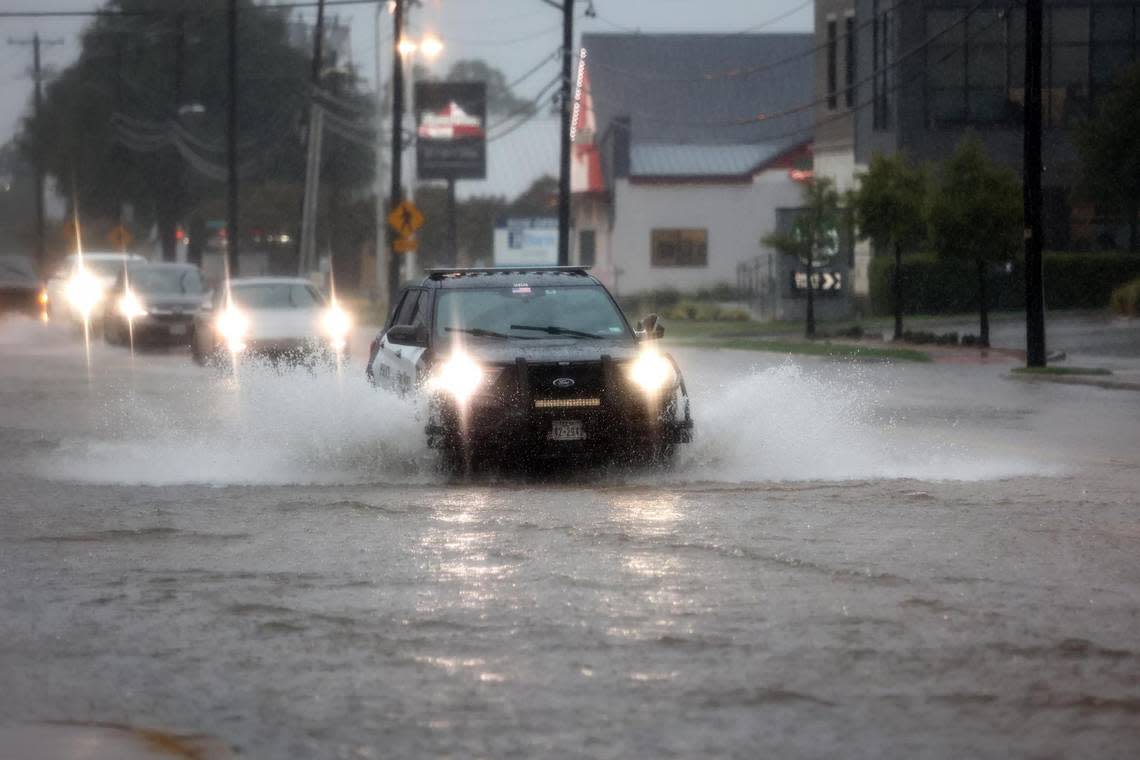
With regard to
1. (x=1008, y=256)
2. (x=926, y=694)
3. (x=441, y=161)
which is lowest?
(x=926, y=694)

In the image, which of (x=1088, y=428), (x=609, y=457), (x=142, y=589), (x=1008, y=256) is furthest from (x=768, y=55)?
(x=142, y=589)

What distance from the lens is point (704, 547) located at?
36.3 ft

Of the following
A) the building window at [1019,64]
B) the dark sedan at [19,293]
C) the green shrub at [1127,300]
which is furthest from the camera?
the dark sedan at [19,293]

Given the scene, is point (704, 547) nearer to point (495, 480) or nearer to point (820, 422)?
point (495, 480)

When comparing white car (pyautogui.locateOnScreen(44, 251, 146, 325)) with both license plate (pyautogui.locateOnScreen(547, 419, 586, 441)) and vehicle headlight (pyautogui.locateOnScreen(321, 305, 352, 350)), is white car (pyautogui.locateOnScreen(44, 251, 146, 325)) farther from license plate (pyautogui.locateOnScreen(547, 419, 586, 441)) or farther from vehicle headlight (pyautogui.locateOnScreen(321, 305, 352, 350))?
license plate (pyautogui.locateOnScreen(547, 419, 586, 441))

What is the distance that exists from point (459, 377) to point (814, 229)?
2818 centimetres

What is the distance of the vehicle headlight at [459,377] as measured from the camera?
14.7m

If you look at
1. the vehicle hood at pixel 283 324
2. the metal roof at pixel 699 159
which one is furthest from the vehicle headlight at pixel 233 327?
the metal roof at pixel 699 159

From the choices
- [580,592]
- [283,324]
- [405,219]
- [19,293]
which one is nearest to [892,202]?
[405,219]

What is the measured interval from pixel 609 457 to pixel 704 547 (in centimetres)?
401

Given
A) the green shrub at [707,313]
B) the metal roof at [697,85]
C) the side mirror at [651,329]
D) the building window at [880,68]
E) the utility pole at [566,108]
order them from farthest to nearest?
the metal roof at [697,85] → the green shrub at [707,313] → the building window at [880,68] → the utility pole at [566,108] → the side mirror at [651,329]

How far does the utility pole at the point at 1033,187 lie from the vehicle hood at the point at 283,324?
10869 mm

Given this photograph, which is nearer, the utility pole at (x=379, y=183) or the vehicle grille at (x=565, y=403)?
the vehicle grille at (x=565, y=403)

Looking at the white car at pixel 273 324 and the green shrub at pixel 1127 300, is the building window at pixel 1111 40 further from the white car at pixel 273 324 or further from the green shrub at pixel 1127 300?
the white car at pixel 273 324
